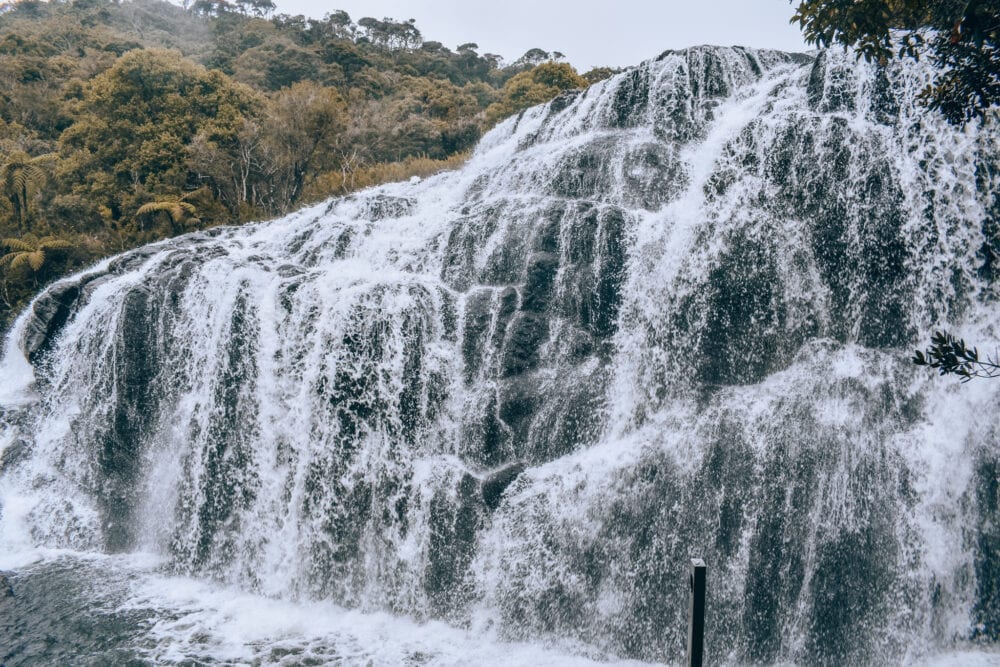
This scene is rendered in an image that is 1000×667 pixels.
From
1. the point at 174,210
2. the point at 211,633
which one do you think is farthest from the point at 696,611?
the point at 174,210

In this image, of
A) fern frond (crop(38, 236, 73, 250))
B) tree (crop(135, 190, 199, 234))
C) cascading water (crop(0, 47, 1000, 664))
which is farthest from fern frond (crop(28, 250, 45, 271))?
cascading water (crop(0, 47, 1000, 664))

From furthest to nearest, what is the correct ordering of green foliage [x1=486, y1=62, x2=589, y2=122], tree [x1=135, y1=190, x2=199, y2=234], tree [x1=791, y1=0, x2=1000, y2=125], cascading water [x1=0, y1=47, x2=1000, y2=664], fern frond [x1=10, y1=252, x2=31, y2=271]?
green foliage [x1=486, y1=62, x2=589, y2=122], tree [x1=135, y1=190, x2=199, y2=234], fern frond [x1=10, y1=252, x2=31, y2=271], cascading water [x1=0, y1=47, x2=1000, y2=664], tree [x1=791, y1=0, x2=1000, y2=125]

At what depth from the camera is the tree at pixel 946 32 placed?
5.26 m

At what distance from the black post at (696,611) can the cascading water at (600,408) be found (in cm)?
429

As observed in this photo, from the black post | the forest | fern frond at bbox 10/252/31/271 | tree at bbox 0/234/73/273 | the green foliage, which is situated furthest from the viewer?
the green foliage

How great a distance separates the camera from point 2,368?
15086 mm

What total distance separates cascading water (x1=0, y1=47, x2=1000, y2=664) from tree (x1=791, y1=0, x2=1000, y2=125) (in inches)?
155

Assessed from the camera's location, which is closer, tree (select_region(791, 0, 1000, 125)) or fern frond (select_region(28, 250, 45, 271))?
tree (select_region(791, 0, 1000, 125))

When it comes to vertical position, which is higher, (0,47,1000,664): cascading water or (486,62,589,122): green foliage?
(486,62,589,122): green foliage

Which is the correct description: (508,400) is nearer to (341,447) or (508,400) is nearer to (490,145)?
(341,447)

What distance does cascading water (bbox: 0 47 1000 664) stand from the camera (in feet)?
26.7

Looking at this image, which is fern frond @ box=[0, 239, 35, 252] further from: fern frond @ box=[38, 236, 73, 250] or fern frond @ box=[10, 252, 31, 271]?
fern frond @ box=[10, 252, 31, 271]

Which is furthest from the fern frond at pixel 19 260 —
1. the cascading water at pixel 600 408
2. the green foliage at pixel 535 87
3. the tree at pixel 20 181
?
the green foliage at pixel 535 87

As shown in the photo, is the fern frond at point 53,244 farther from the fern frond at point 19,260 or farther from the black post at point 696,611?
the black post at point 696,611
